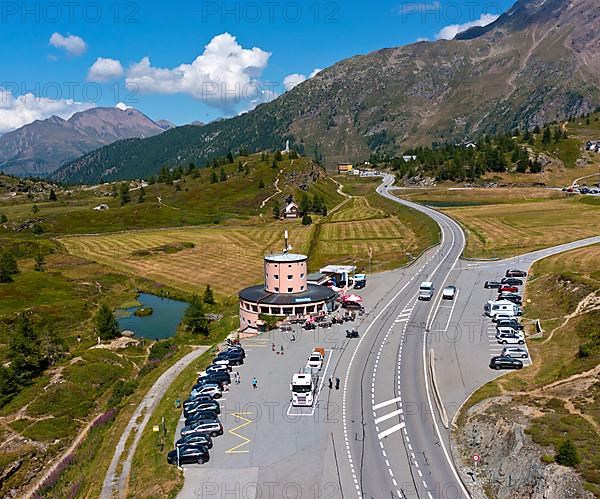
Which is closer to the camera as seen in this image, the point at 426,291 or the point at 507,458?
the point at 507,458

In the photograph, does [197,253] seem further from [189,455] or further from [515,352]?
[189,455]

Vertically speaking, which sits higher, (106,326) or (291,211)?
(291,211)

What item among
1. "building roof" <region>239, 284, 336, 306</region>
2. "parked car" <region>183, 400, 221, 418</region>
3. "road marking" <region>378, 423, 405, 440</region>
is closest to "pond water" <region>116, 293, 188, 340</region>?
"building roof" <region>239, 284, 336, 306</region>

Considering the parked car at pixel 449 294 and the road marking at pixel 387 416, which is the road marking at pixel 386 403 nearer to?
the road marking at pixel 387 416

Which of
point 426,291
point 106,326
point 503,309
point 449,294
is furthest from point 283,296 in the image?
point 503,309

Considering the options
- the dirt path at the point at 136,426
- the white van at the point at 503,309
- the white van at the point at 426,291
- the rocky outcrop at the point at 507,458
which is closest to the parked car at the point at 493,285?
the white van at the point at 426,291
